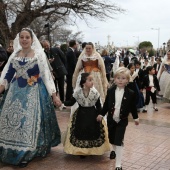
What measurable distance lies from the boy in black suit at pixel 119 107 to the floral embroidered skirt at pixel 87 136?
332 mm

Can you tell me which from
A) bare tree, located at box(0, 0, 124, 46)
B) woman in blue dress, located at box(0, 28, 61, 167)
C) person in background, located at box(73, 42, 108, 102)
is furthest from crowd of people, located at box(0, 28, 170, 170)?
bare tree, located at box(0, 0, 124, 46)

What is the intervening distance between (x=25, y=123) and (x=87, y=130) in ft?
2.85

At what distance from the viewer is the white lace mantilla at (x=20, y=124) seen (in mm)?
4289

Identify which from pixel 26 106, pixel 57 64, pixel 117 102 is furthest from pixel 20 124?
pixel 57 64

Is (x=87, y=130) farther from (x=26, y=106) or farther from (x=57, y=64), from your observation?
(x=57, y=64)

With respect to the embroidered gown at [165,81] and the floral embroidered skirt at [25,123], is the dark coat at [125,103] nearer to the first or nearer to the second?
the floral embroidered skirt at [25,123]

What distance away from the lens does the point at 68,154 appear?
15.7ft

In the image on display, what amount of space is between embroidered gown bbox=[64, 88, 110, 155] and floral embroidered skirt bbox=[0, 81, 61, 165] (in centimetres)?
33

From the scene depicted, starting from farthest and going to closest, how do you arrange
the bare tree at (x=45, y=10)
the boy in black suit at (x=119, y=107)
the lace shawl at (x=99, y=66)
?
the bare tree at (x=45, y=10) < the lace shawl at (x=99, y=66) < the boy in black suit at (x=119, y=107)

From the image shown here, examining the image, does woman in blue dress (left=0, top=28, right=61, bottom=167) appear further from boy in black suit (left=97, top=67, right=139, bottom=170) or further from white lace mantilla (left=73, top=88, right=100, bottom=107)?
boy in black suit (left=97, top=67, right=139, bottom=170)

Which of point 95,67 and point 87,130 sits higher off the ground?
point 95,67

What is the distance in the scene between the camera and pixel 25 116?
4332 millimetres

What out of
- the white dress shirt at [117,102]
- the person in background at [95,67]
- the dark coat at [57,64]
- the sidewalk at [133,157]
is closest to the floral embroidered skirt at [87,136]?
the sidewalk at [133,157]

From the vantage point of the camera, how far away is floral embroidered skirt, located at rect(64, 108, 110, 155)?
449 cm
